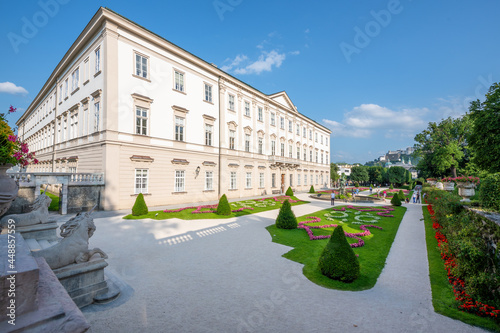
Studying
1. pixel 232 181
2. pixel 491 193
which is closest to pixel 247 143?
A: pixel 232 181

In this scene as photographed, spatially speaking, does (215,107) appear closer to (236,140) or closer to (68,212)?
(236,140)

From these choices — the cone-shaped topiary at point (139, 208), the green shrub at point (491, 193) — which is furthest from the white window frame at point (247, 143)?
the green shrub at point (491, 193)

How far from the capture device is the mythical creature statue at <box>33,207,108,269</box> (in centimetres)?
507

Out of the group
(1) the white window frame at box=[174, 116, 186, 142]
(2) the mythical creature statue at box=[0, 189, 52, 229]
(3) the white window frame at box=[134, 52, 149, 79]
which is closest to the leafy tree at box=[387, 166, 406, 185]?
(1) the white window frame at box=[174, 116, 186, 142]

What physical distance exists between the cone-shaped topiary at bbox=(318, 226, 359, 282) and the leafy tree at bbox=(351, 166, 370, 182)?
2908 inches

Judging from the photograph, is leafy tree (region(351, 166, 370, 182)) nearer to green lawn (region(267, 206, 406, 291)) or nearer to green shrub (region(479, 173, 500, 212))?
green lawn (region(267, 206, 406, 291))

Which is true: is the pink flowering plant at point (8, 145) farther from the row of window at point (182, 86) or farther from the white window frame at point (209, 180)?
the white window frame at point (209, 180)

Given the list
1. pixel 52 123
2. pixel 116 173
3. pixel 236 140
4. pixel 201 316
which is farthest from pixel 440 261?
pixel 52 123

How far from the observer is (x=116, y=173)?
1777cm

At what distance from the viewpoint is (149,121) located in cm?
2016

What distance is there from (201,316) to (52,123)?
36656 millimetres

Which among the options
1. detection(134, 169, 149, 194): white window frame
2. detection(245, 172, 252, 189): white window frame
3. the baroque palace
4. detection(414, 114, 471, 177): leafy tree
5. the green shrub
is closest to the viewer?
the green shrub

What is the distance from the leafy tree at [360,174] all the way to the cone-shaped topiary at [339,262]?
73854 millimetres

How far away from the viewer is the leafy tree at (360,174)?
73.1 meters
